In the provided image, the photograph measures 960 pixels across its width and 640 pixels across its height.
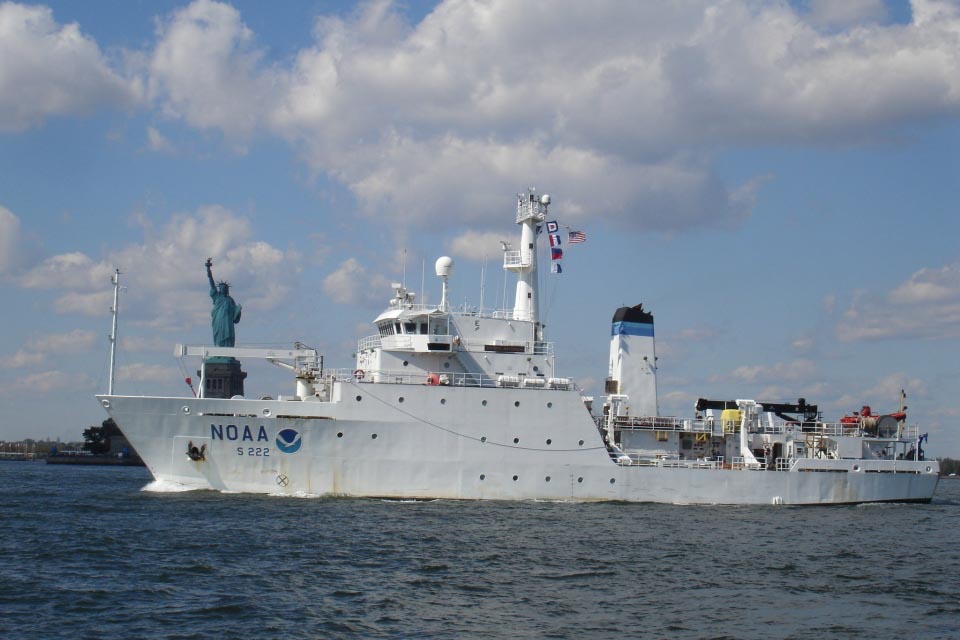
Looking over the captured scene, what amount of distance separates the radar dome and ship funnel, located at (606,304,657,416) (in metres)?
6.45

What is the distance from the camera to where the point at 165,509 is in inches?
962

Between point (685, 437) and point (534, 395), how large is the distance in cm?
632

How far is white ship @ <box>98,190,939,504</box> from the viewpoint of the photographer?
26.9 m

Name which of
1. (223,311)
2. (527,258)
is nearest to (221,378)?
(223,311)

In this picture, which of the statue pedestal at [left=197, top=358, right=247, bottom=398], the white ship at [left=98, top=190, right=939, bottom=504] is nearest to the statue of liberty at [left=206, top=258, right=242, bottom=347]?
the statue pedestal at [left=197, top=358, right=247, bottom=398]

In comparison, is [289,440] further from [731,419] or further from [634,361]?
[731,419]

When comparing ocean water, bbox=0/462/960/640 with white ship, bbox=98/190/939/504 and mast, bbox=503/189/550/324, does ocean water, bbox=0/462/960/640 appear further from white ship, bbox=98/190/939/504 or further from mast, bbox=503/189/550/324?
mast, bbox=503/189/550/324

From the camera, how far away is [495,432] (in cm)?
2766

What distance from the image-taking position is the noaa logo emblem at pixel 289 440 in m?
26.8

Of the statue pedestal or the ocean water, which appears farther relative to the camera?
the statue pedestal

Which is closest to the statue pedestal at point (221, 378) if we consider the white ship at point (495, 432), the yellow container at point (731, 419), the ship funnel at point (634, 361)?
the white ship at point (495, 432)

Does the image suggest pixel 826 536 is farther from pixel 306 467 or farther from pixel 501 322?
pixel 306 467

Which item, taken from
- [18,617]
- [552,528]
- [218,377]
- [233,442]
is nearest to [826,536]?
[552,528]

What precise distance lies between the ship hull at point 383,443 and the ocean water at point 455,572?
787mm
